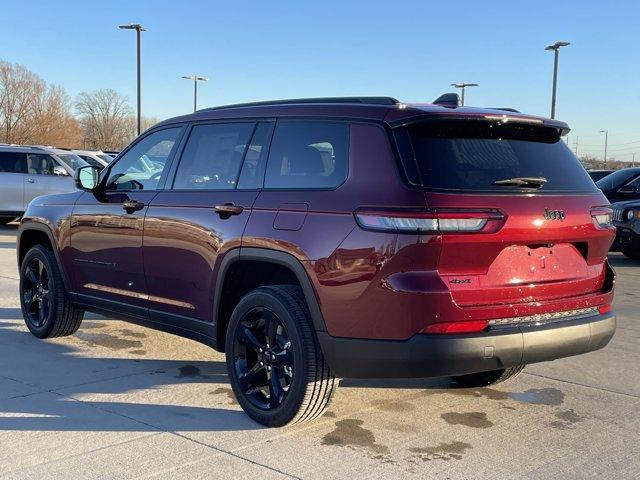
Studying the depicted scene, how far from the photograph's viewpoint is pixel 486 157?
12.4 ft

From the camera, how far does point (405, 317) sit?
3.45 meters

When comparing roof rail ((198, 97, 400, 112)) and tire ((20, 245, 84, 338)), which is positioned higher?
roof rail ((198, 97, 400, 112))

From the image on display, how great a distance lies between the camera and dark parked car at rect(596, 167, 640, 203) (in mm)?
12969

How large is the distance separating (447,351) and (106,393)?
238 centimetres

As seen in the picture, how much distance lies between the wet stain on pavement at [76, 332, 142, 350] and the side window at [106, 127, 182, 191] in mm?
1373

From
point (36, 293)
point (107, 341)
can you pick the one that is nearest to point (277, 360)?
point (107, 341)

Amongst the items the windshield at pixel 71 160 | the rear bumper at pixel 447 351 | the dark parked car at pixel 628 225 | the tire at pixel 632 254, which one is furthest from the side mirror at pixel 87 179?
the windshield at pixel 71 160

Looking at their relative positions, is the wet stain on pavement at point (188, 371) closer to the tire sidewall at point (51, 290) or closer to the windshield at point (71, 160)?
the tire sidewall at point (51, 290)

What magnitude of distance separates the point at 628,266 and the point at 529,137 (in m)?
9.01

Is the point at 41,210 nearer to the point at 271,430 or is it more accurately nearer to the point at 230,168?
the point at 230,168

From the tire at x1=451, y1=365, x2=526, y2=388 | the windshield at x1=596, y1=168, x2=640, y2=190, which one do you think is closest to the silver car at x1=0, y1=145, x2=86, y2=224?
the windshield at x1=596, y1=168, x2=640, y2=190

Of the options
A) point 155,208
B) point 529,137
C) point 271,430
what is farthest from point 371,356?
point 155,208

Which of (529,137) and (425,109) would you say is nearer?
(425,109)

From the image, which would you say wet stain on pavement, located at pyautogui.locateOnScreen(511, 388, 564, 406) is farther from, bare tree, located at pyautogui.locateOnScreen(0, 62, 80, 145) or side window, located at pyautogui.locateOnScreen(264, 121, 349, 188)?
bare tree, located at pyautogui.locateOnScreen(0, 62, 80, 145)
